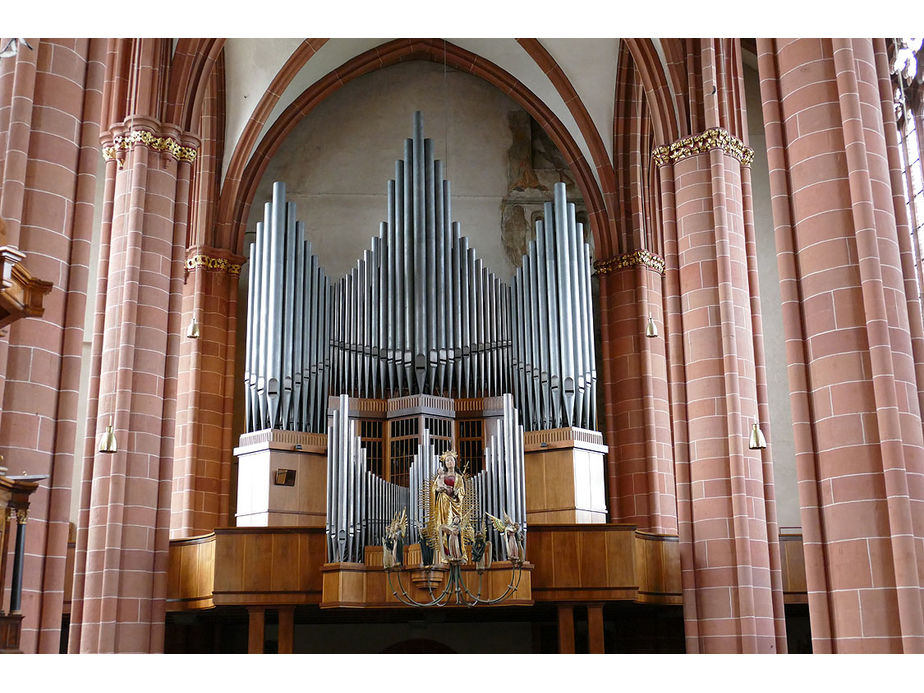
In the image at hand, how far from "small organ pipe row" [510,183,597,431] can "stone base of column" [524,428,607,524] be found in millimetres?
210

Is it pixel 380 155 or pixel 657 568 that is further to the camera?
pixel 380 155

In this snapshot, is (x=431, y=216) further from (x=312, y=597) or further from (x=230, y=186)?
(x=312, y=597)

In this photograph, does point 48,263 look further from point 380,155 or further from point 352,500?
point 380,155

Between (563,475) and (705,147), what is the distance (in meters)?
5.13

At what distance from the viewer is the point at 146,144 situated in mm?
14062

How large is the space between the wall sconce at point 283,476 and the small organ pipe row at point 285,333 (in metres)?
0.64

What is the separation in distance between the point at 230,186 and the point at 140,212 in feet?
20.1

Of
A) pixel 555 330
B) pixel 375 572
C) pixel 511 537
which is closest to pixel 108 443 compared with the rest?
pixel 375 572

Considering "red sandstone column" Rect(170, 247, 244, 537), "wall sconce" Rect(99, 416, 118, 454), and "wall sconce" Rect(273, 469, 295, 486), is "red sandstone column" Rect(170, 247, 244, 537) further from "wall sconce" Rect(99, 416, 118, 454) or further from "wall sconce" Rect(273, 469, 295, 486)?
"wall sconce" Rect(99, 416, 118, 454)

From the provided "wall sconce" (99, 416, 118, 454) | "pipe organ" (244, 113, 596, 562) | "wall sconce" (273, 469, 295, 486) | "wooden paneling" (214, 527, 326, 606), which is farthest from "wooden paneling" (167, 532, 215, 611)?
"pipe organ" (244, 113, 596, 562)

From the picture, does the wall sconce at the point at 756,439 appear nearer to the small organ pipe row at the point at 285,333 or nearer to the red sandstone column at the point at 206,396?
the small organ pipe row at the point at 285,333

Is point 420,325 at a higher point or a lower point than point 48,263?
higher
